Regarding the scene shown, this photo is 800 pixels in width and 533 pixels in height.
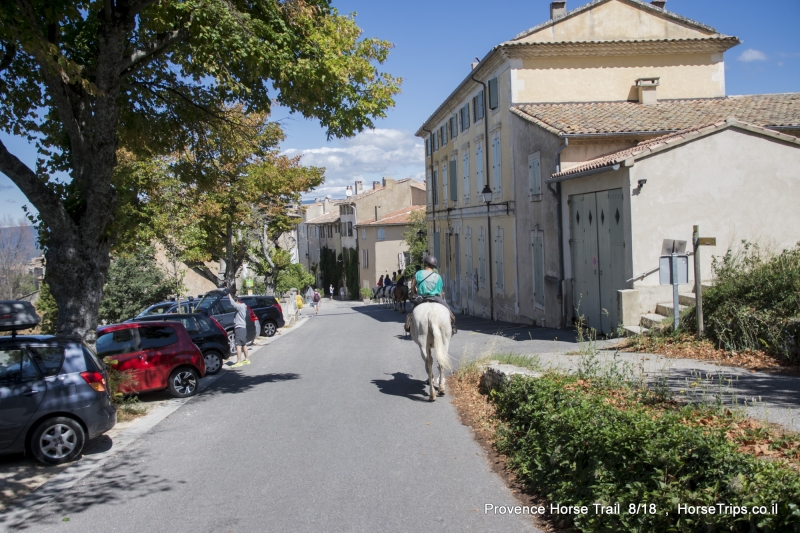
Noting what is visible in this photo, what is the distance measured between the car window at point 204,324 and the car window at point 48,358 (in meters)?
7.03

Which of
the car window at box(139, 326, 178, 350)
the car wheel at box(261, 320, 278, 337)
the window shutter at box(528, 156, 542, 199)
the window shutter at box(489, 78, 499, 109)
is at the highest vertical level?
the window shutter at box(489, 78, 499, 109)

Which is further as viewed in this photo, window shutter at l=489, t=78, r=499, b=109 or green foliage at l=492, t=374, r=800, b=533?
window shutter at l=489, t=78, r=499, b=109

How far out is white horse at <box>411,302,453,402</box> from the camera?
10.2m

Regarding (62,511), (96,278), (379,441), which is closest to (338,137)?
(96,278)

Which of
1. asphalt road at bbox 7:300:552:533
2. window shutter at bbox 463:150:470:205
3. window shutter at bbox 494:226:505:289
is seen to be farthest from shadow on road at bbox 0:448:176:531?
window shutter at bbox 463:150:470:205

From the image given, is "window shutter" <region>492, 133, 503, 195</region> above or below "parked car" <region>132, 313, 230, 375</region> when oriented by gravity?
above

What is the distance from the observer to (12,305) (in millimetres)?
12992

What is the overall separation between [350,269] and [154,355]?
55063 millimetres

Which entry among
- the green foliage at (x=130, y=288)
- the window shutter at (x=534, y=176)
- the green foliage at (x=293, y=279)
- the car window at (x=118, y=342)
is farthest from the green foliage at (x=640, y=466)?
the green foliage at (x=293, y=279)

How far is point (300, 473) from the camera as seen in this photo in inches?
270

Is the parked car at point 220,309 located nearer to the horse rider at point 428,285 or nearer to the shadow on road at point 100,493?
the horse rider at point 428,285

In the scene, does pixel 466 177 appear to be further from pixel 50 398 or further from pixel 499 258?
pixel 50 398

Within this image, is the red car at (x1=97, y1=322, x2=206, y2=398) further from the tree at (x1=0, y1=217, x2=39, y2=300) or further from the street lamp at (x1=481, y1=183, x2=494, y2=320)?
the tree at (x1=0, y1=217, x2=39, y2=300)

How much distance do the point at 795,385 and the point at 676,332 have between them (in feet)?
12.5
